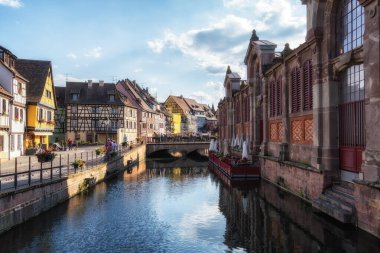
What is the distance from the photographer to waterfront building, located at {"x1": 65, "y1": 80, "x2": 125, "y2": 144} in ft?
206

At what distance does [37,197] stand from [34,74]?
95.1ft

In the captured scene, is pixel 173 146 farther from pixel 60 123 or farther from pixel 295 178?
pixel 295 178

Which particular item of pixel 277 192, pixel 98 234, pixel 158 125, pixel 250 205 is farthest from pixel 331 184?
pixel 158 125

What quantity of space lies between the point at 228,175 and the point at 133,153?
19923 mm

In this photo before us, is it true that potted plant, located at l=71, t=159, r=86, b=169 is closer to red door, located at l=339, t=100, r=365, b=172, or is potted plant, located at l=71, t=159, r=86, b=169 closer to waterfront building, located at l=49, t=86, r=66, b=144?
red door, located at l=339, t=100, r=365, b=172

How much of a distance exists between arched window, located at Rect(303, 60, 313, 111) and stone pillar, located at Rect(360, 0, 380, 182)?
7469 mm

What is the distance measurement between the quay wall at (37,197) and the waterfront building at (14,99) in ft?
36.2

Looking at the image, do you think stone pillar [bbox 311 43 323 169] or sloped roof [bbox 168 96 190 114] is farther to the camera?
sloped roof [bbox 168 96 190 114]

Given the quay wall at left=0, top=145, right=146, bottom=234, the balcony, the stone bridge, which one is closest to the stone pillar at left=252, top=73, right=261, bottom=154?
the quay wall at left=0, top=145, right=146, bottom=234

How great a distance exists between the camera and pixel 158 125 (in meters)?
92.4

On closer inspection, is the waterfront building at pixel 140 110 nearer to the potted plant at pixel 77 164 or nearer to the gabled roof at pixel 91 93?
the gabled roof at pixel 91 93

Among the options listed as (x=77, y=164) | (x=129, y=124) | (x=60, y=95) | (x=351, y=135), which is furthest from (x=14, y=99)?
(x=129, y=124)

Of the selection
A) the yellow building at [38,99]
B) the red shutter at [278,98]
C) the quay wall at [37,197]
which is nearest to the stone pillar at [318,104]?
the red shutter at [278,98]

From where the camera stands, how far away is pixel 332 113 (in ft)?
60.1
